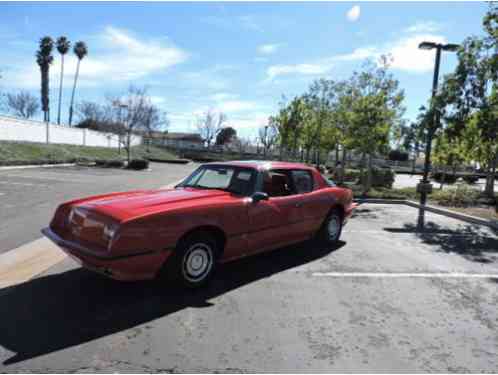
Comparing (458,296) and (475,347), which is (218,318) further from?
(458,296)

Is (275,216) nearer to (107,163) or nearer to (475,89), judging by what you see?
(475,89)

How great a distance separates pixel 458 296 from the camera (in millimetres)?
4188

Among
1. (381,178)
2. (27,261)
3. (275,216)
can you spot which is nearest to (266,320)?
(275,216)

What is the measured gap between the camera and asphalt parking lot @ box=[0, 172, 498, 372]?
271 centimetres

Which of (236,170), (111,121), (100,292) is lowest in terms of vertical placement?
(100,292)

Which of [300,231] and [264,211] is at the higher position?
[264,211]

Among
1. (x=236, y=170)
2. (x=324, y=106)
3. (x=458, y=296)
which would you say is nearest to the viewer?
(x=458, y=296)

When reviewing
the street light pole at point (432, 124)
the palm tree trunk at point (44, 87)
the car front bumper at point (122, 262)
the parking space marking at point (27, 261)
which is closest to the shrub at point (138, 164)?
the street light pole at point (432, 124)

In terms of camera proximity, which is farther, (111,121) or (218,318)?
(111,121)

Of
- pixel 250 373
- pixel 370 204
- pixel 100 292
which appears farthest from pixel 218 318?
pixel 370 204

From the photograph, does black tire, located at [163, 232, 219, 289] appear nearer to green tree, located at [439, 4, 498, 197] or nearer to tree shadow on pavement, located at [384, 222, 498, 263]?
tree shadow on pavement, located at [384, 222, 498, 263]

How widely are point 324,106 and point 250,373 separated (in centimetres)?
2073

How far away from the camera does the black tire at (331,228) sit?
19.9 ft

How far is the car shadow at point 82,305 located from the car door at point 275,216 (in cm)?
45
